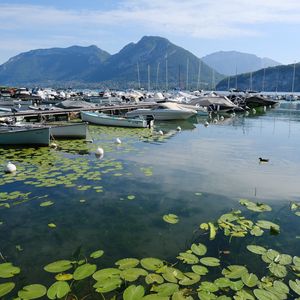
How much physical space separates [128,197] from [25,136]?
9.04m

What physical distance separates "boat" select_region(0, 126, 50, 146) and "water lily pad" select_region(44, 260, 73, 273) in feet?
37.6

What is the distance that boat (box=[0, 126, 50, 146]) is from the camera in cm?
1598

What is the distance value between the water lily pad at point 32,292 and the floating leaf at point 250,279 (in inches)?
125

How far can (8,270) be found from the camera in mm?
5523

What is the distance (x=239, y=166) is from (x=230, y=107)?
31535 millimetres

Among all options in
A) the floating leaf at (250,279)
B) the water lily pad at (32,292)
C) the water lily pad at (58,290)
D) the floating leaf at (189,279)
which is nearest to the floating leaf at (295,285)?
the floating leaf at (250,279)

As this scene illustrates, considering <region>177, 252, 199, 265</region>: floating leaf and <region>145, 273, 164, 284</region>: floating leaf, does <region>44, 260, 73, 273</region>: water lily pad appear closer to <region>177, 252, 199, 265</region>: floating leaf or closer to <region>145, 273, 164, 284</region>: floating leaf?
<region>145, 273, 164, 284</region>: floating leaf

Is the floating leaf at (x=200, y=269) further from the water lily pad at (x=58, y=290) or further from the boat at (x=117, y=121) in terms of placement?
the boat at (x=117, y=121)

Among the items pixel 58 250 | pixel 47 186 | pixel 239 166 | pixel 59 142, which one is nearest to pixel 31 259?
pixel 58 250

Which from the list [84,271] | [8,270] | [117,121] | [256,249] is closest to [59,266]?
[84,271]

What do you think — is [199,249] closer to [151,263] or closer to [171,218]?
[151,263]

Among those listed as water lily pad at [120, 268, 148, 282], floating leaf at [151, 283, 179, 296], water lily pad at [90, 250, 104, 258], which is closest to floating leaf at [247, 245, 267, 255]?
floating leaf at [151, 283, 179, 296]

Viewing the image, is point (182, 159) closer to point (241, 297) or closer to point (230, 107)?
point (241, 297)

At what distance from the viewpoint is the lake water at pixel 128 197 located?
650 centimetres
